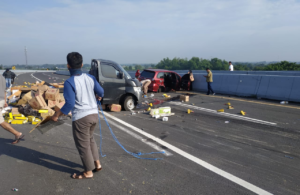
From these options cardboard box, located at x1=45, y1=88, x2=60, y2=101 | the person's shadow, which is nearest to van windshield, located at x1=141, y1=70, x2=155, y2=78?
cardboard box, located at x1=45, y1=88, x2=60, y2=101

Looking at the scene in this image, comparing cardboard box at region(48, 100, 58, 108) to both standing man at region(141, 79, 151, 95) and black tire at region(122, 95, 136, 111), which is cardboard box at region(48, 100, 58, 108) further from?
standing man at region(141, 79, 151, 95)

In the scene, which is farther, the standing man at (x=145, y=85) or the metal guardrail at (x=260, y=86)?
the standing man at (x=145, y=85)

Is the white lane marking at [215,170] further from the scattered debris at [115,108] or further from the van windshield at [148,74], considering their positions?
the van windshield at [148,74]

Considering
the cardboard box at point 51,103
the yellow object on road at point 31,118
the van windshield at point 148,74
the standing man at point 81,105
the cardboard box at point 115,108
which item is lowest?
the yellow object on road at point 31,118

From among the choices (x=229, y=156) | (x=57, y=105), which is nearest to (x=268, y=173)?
(x=229, y=156)

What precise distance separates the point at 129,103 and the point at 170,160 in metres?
5.37

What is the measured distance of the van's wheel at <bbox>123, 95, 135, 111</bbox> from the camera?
939cm

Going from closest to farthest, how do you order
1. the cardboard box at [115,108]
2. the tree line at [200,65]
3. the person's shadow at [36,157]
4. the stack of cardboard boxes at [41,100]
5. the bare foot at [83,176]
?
the bare foot at [83,176] < the person's shadow at [36,157] < the stack of cardboard boxes at [41,100] < the cardboard box at [115,108] < the tree line at [200,65]

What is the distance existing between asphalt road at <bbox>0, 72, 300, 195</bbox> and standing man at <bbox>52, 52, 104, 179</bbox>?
561 mm

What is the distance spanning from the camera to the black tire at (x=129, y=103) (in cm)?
939

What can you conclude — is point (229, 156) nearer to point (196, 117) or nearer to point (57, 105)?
point (196, 117)

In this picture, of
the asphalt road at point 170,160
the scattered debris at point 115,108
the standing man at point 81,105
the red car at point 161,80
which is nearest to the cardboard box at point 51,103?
the asphalt road at point 170,160

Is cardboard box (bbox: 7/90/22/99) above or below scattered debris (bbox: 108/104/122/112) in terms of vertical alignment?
above

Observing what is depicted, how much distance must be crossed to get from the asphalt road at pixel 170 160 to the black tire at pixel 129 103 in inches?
78.3
